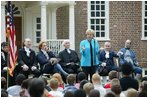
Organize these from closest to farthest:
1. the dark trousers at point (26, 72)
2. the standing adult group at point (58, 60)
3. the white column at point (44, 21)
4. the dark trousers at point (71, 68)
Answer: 1. the dark trousers at point (26, 72)
2. the standing adult group at point (58, 60)
3. the dark trousers at point (71, 68)
4. the white column at point (44, 21)

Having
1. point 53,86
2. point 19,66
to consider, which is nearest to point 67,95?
point 53,86

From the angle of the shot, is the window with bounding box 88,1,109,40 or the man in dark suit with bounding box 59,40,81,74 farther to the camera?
the window with bounding box 88,1,109,40

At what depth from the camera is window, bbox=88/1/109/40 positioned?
2541 cm

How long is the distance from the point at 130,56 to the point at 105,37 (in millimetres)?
8630

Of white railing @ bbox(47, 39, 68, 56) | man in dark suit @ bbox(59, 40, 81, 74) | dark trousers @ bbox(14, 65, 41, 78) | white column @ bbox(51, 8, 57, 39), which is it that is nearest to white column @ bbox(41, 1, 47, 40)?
white railing @ bbox(47, 39, 68, 56)

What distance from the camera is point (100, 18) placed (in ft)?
83.6

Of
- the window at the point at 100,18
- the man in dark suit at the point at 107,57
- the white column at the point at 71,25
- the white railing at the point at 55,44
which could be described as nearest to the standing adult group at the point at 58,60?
the man in dark suit at the point at 107,57

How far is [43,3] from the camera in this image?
23375mm

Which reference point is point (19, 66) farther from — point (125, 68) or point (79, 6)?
point (79, 6)

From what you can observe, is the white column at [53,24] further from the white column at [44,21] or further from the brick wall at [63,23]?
the white column at [44,21]

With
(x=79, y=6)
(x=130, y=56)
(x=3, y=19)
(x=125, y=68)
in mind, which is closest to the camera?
(x=125, y=68)

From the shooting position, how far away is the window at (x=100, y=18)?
2541 cm

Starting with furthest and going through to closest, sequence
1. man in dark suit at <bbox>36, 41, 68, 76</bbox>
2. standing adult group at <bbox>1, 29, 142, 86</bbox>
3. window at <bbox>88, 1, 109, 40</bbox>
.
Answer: window at <bbox>88, 1, 109, 40</bbox> < man in dark suit at <bbox>36, 41, 68, 76</bbox> < standing adult group at <bbox>1, 29, 142, 86</bbox>

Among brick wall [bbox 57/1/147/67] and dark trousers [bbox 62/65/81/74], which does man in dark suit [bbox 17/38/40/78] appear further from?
brick wall [bbox 57/1/147/67]
